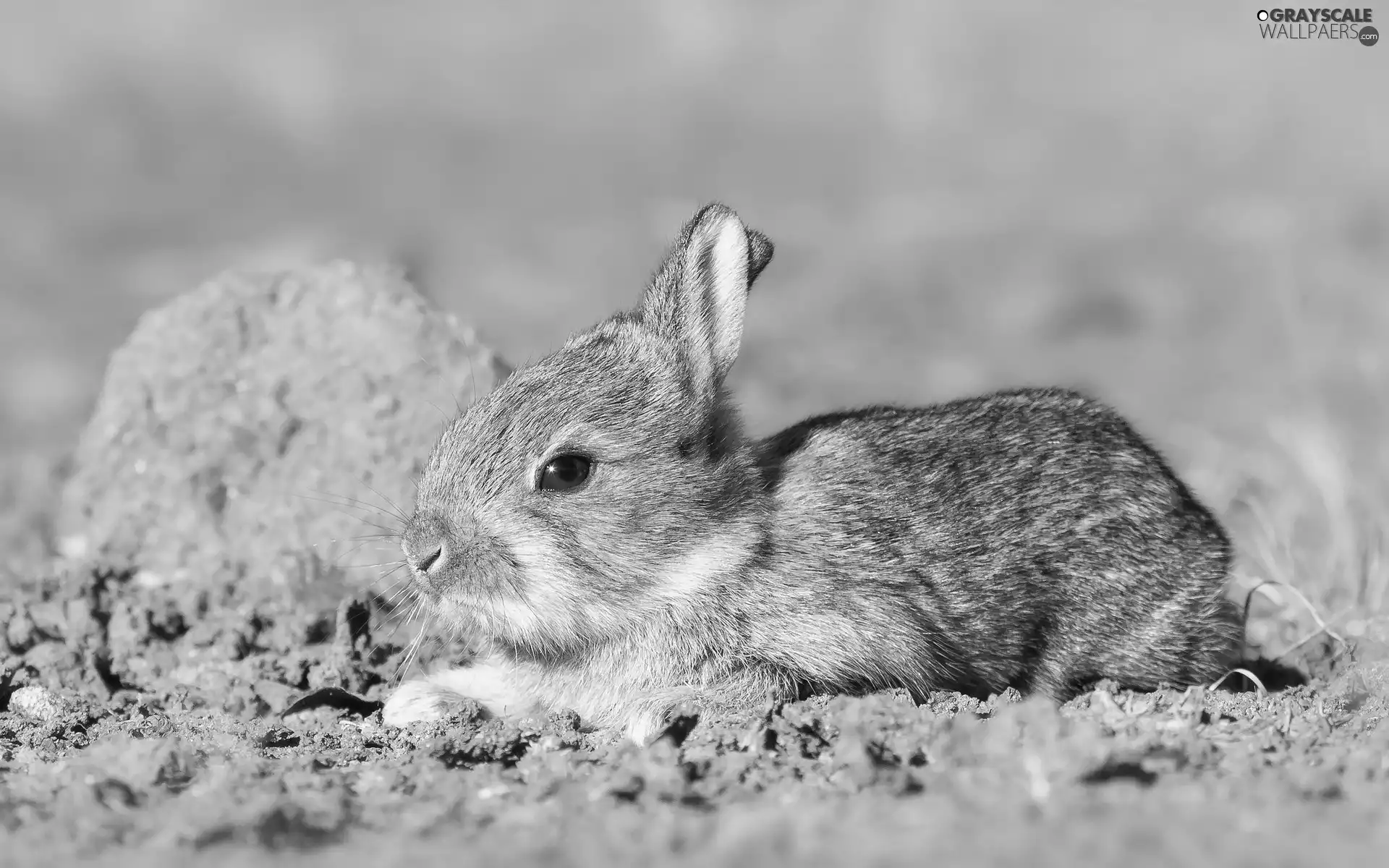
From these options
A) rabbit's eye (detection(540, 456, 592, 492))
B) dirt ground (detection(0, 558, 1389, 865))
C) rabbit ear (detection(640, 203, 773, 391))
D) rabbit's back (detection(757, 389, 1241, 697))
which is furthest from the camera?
rabbit ear (detection(640, 203, 773, 391))

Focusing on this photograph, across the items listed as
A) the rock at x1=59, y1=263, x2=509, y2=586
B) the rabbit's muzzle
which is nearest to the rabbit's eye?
the rabbit's muzzle

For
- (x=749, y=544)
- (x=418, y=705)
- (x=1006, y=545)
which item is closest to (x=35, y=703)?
(x=418, y=705)

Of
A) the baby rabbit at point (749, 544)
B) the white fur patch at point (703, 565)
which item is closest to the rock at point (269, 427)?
the baby rabbit at point (749, 544)

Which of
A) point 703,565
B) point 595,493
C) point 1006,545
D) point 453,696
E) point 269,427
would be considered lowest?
point 453,696

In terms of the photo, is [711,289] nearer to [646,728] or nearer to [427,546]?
[427,546]

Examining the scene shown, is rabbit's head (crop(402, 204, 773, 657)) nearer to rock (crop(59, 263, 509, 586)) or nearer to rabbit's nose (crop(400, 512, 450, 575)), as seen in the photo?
rabbit's nose (crop(400, 512, 450, 575))

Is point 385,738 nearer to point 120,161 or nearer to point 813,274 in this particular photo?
point 813,274
